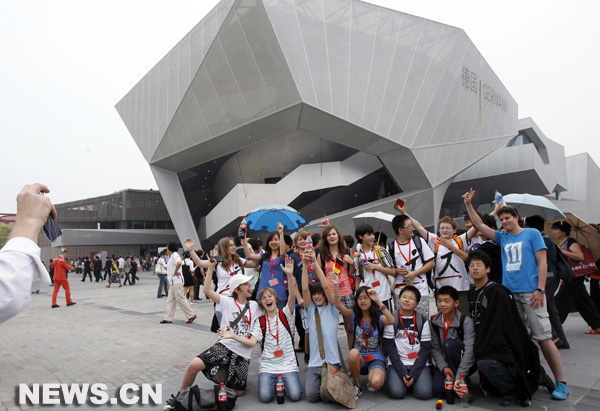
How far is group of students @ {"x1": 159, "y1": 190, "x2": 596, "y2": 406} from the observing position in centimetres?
380

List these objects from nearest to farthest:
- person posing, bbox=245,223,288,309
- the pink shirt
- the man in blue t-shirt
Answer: the man in blue t-shirt < the pink shirt < person posing, bbox=245,223,288,309

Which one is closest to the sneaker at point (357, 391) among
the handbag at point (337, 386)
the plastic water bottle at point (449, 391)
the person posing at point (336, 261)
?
the handbag at point (337, 386)

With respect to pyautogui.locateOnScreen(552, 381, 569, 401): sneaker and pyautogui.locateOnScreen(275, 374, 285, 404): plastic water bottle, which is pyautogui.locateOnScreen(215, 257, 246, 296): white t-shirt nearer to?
pyautogui.locateOnScreen(275, 374, 285, 404): plastic water bottle

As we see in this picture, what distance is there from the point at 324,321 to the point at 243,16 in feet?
48.7

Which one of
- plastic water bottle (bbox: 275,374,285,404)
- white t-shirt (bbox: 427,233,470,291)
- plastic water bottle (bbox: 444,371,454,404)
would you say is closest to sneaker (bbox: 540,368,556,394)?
plastic water bottle (bbox: 444,371,454,404)

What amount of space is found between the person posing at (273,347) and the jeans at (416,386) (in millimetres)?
928

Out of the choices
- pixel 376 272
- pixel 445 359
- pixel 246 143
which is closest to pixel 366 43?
pixel 246 143

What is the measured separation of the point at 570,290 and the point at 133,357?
21.4 ft

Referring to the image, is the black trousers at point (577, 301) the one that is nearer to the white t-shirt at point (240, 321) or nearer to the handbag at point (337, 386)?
the handbag at point (337, 386)

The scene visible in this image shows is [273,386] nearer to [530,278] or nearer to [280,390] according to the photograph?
[280,390]

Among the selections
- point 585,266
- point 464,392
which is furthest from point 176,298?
point 585,266

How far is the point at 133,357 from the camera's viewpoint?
5.82m

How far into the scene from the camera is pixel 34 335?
7645mm

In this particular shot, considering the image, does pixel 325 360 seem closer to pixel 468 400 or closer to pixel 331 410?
pixel 331 410
